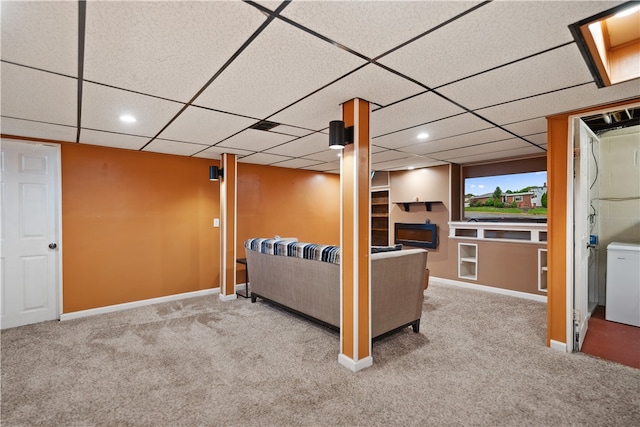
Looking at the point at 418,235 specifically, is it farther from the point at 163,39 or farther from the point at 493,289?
the point at 163,39

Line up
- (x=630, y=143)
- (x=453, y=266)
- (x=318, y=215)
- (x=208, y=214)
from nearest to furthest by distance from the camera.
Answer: (x=630, y=143)
(x=208, y=214)
(x=453, y=266)
(x=318, y=215)

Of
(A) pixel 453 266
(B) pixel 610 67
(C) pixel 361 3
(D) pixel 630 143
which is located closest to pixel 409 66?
(C) pixel 361 3

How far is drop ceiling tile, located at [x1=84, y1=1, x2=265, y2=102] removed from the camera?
1.42 m

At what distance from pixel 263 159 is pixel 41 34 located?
3.75 m

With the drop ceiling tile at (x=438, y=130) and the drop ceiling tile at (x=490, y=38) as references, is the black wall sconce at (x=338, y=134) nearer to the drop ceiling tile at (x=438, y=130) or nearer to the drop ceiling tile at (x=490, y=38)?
the drop ceiling tile at (x=490, y=38)

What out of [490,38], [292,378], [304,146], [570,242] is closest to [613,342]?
[570,242]

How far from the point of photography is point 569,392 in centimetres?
230

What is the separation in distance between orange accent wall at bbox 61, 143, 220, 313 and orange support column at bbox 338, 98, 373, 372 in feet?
10.6

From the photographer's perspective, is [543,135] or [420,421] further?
[543,135]

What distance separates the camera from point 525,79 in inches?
84.5

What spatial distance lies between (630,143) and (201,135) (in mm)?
5394

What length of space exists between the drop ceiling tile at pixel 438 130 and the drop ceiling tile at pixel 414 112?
179 mm

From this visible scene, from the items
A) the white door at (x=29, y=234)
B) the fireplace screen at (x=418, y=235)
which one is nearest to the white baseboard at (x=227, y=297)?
the white door at (x=29, y=234)

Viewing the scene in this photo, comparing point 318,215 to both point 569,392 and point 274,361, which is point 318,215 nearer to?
point 274,361
